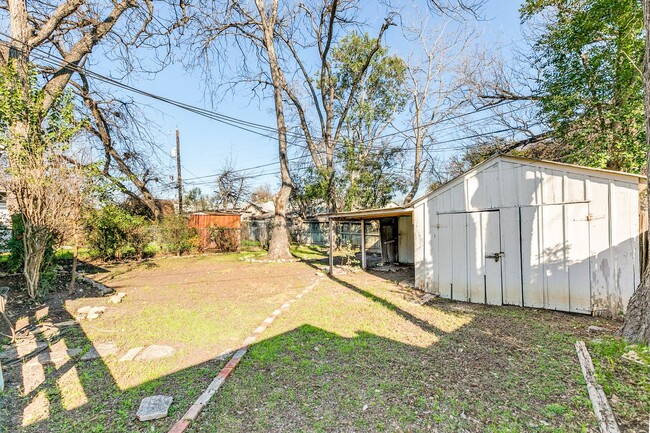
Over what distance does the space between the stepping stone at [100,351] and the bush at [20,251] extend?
3.74 m

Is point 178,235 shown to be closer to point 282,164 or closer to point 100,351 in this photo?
point 282,164

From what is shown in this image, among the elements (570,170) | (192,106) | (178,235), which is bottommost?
(178,235)

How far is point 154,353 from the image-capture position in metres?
3.76

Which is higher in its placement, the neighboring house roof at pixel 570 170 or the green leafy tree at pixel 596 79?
the green leafy tree at pixel 596 79

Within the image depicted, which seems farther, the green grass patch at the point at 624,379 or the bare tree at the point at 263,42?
the bare tree at the point at 263,42

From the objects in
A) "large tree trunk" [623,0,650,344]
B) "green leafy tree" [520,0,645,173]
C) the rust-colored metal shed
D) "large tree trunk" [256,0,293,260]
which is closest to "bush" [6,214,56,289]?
"large tree trunk" [256,0,293,260]

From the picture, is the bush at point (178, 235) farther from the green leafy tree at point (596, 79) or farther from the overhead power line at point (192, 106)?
the green leafy tree at point (596, 79)

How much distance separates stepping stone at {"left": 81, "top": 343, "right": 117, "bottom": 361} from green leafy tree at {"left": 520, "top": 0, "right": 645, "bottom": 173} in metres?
10.2

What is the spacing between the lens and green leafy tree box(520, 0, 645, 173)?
6.59 meters

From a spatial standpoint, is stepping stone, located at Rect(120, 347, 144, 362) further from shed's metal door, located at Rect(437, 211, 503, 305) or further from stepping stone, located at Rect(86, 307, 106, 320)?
shed's metal door, located at Rect(437, 211, 503, 305)

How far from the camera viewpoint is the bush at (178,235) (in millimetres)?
13219

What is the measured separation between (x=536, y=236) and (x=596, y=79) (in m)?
5.34

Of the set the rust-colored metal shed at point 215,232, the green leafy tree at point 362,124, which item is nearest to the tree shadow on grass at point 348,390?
the rust-colored metal shed at point 215,232

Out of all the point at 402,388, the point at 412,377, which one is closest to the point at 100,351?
the point at 402,388
